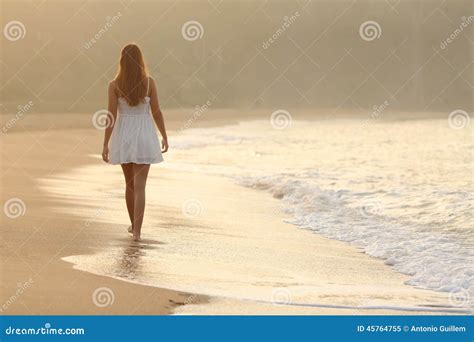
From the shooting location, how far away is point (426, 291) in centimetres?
667

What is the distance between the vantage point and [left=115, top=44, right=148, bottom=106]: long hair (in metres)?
7.87

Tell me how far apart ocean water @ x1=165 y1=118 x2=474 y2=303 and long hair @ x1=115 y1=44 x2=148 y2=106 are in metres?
2.49

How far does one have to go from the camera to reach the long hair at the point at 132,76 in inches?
310

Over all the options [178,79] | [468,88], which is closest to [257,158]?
[178,79]

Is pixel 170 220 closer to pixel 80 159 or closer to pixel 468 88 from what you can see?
pixel 80 159

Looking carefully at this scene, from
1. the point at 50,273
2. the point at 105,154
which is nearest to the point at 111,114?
the point at 105,154

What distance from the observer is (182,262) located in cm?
720

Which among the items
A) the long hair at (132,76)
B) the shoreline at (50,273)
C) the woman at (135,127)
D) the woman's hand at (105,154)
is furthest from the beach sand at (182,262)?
the long hair at (132,76)

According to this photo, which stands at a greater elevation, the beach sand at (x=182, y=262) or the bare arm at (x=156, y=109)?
the bare arm at (x=156, y=109)

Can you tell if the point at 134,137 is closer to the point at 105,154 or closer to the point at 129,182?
the point at 105,154

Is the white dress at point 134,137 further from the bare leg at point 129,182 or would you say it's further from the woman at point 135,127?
the bare leg at point 129,182

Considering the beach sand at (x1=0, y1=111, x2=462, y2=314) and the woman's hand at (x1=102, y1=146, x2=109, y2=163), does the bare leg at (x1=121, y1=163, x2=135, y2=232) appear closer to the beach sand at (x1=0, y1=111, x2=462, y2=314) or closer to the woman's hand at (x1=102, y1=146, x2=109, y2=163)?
the woman's hand at (x1=102, y1=146, x2=109, y2=163)

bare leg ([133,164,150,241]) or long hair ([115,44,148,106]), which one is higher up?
long hair ([115,44,148,106])

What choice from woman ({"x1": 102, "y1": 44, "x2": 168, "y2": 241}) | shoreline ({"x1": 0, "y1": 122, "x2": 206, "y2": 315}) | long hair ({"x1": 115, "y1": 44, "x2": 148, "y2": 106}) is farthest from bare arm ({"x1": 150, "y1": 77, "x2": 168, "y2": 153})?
shoreline ({"x1": 0, "y1": 122, "x2": 206, "y2": 315})
